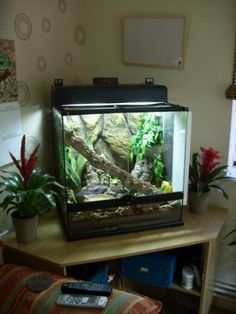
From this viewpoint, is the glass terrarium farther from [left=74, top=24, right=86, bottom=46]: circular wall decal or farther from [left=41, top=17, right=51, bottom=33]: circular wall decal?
[left=74, top=24, right=86, bottom=46]: circular wall decal

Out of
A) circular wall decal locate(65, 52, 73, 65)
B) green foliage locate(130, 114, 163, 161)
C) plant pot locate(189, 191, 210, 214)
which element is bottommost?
plant pot locate(189, 191, 210, 214)

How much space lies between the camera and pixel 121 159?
1615 mm

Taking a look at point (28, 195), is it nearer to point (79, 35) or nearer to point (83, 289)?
point (83, 289)

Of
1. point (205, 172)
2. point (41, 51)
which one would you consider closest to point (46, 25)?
point (41, 51)

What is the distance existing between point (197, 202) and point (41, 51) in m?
1.14

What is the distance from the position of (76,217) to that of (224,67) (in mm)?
1094

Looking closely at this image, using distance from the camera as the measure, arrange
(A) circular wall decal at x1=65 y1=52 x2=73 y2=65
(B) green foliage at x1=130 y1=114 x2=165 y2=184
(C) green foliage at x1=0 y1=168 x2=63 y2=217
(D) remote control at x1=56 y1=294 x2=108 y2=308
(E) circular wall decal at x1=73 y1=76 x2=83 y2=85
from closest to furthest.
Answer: (D) remote control at x1=56 y1=294 x2=108 y2=308 → (C) green foliage at x1=0 y1=168 x2=63 y2=217 → (B) green foliage at x1=130 y1=114 x2=165 y2=184 → (A) circular wall decal at x1=65 y1=52 x2=73 y2=65 → (E) circular wall decal at x1=73 y1=76 x2=83 y2=85

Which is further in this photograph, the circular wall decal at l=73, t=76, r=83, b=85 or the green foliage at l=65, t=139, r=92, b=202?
the circular wall decal at l=73, t=76, r=83, b=85

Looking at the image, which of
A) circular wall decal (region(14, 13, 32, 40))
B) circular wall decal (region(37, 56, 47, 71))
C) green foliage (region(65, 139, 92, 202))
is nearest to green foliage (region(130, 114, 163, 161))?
green foliage (region(65, 139, 92, 202))

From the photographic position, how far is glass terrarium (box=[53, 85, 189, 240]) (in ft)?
4.90

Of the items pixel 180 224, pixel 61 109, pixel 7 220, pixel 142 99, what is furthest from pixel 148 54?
pixel 7 220

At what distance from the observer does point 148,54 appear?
1859 mm

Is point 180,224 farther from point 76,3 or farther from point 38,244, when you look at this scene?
point 76,3

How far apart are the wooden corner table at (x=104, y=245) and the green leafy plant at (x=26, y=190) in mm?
160
